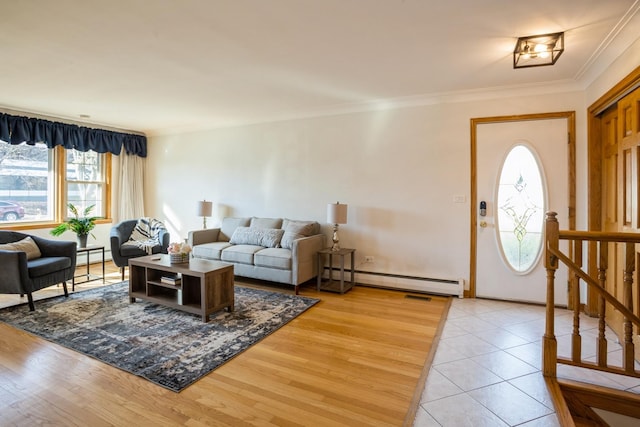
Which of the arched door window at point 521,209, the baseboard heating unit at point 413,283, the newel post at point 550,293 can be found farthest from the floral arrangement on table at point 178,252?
the arched door window at point 521,209

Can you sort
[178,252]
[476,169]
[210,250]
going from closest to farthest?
[178,252]
[476,169]
[210,250]

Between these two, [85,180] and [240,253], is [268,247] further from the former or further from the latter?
[85,180]

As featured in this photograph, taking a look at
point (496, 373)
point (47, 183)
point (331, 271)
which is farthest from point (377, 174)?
point (47, 183)

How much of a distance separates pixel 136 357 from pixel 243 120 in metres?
3.93

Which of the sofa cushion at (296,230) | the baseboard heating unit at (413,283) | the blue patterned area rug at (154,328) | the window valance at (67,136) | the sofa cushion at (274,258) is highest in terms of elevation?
the window valance at (67,136)

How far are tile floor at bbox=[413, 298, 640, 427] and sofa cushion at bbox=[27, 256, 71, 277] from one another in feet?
13.0

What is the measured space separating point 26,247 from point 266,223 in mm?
2837

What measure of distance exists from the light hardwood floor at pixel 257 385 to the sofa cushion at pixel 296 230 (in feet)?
5.00

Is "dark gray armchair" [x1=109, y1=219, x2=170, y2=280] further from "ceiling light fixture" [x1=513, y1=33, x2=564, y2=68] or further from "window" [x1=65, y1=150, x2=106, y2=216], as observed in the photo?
"ceiling light fixture" [x1=513, y1=33, x2=564, y2=68]

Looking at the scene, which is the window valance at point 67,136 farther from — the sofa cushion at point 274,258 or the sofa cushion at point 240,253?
the sofa cushion at point 274,258

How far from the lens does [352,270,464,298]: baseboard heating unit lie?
4121mm

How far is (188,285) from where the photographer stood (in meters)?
3.50

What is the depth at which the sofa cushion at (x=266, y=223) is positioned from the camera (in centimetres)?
498

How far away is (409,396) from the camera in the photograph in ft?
6.82
